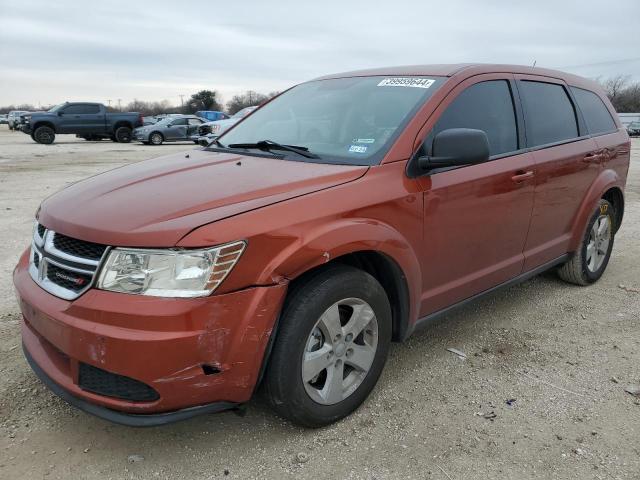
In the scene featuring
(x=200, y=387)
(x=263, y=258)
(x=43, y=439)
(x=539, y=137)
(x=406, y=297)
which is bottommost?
(x=43, y=439)

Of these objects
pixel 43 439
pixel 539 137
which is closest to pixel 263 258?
pixel 43 439

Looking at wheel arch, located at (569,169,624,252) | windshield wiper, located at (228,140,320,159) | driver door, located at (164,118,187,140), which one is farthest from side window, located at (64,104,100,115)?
wheel arch, located at (569,169,624,252)

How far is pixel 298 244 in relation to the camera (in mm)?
2248

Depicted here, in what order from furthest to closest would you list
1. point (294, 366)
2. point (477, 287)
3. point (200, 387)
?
1. point (477, 287)
2. point (294, 366)
3. point (200, 387)

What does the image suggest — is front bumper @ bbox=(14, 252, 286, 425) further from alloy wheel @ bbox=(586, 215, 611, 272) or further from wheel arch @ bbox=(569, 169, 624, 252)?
alloy wheel @ bbox=(586, 215, 611, 272)

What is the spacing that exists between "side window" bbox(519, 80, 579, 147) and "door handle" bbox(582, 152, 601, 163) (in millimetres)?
184

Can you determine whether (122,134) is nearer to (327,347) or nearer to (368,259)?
(368,259)

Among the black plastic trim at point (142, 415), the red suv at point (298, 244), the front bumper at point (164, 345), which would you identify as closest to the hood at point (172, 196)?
the red suv at point (298, 244)

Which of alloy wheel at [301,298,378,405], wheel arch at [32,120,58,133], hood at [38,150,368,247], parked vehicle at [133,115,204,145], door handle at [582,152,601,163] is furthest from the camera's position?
parked vehicle at [133,115,204,145]

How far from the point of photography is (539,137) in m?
3.71

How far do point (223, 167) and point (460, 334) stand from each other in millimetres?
1986

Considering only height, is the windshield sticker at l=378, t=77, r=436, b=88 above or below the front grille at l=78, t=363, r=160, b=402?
above

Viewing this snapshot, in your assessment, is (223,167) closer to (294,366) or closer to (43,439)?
(294,366)

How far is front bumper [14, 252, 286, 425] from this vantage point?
203cm
